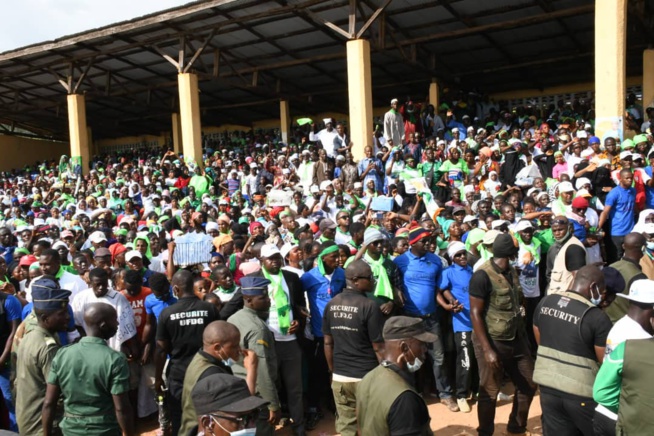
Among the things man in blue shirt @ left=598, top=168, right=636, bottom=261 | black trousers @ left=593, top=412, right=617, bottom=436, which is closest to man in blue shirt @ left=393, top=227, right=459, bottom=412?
black trousers @ left=593, top=412, right=617, bottom=436

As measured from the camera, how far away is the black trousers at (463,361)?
5.33 metres

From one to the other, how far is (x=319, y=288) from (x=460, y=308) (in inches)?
50.9

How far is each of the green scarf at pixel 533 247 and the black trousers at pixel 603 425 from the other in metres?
3.11

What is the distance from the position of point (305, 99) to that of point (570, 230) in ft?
52.5

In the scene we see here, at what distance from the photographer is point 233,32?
15.4 metres

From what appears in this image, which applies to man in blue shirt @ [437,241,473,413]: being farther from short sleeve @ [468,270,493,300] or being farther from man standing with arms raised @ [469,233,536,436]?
short sleeve @ [468,270,493,300]

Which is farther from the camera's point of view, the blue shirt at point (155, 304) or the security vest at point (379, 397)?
the blue shirt at point (155, 304)

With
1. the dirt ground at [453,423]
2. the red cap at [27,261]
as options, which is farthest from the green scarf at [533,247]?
the red cap at [27,261]

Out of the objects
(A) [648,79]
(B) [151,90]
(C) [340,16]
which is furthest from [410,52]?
(B) [151,90]

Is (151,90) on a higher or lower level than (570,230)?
higher

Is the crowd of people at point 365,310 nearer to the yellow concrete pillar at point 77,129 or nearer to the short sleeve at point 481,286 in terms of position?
the short sleeve at point 481,286

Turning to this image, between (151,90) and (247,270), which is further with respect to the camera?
(151,90)

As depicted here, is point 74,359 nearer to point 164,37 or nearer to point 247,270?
point 247,270

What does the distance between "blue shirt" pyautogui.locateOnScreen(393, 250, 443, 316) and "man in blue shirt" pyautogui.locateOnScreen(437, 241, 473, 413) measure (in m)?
0.08
